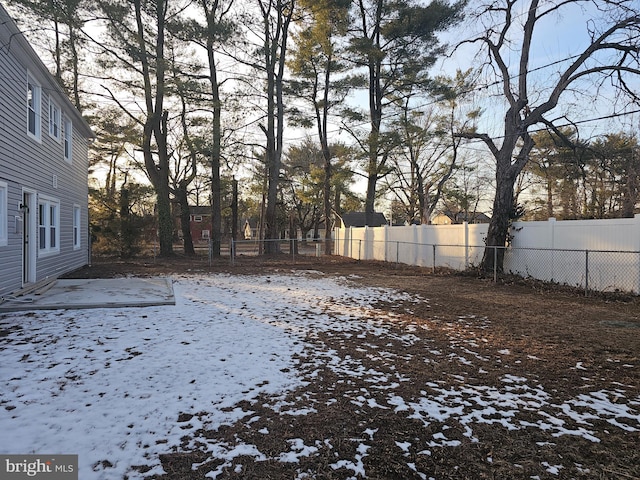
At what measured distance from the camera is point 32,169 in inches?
346

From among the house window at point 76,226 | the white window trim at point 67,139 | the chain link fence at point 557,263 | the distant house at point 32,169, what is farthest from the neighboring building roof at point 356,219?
the distant house at point 32,169

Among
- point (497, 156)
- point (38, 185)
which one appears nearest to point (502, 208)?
point (497, 156)

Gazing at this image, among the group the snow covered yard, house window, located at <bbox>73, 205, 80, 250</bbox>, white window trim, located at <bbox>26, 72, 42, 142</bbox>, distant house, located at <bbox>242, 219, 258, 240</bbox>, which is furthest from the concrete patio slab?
distant house, located at <bbox>242, 219, 258, 240</bbox>

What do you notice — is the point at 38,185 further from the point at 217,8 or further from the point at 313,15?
the point at 313,15

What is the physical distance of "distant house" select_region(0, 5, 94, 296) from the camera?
24.2 feet

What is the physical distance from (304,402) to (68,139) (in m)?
12.7

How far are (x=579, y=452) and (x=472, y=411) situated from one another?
0.77m

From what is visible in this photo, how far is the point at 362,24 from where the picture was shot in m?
20.5

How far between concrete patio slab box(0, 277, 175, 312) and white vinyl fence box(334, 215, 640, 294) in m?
8.88

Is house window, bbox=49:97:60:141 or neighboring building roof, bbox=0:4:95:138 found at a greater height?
neighboring building roof, bbox=0:4:95:138

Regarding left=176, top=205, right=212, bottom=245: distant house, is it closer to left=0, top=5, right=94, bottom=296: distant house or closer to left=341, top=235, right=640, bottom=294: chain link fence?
left=0, top=5, right=94, bottom=296: distant house

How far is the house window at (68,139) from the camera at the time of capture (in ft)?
39.3

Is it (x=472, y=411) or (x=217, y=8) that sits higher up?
(x=217, y=8)

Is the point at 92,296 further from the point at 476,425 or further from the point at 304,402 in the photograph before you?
the point at 476,425
